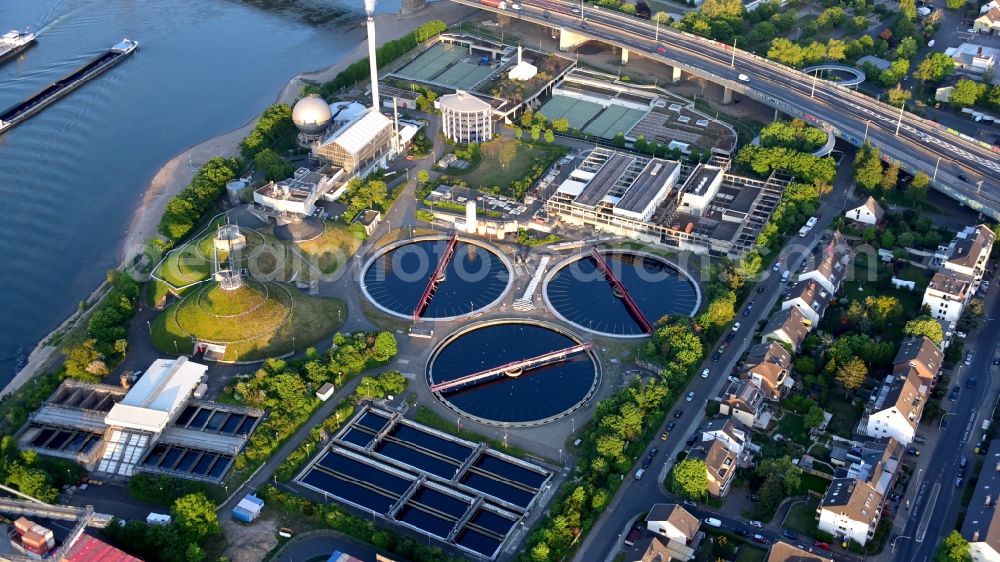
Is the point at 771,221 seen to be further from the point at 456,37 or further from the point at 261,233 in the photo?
the point at 456,37

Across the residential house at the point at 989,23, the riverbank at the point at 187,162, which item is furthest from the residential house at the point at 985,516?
the residential house at the point at 989,23

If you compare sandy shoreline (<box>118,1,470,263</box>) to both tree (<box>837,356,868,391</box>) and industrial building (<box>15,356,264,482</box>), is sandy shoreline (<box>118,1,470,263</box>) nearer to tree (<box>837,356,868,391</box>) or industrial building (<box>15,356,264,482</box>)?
industrial building (<box>15,356,264,482</box>)

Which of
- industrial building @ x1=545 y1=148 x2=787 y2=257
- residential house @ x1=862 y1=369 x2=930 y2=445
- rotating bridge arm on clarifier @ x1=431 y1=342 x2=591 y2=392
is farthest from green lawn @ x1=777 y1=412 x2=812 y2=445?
industrial building @ x1=545 y1=148 x2=787 y2=257

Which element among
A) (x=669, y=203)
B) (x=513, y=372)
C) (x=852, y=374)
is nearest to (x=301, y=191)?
(x=513, y=372)

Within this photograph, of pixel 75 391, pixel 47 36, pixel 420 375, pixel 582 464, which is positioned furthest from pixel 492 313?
pixel 47 36

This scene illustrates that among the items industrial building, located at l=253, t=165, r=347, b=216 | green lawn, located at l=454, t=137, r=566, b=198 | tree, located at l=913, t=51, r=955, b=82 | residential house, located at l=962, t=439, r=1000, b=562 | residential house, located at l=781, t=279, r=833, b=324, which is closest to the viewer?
residential house, located at l=962, t=439, r=1000, b=562

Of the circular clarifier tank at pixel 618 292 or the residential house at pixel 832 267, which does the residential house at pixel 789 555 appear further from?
the residential house at pixel 832 267

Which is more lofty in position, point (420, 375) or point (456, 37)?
point (456, 37)
